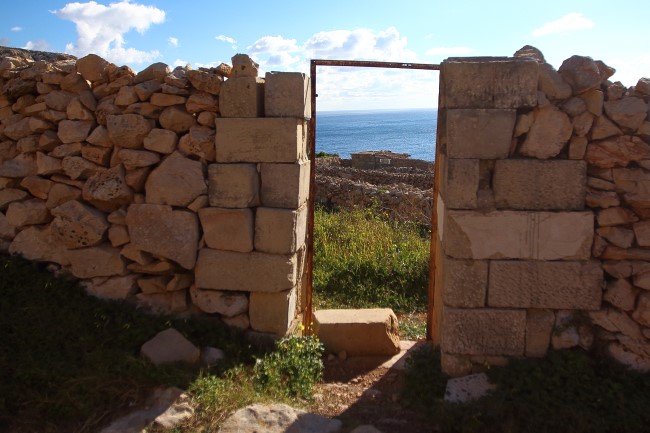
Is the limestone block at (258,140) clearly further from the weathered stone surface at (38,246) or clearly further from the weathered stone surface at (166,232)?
the weathered stone surface at (38,246)

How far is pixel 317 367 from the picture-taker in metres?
5.11

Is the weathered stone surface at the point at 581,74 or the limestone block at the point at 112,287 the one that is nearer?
the weathered stone surface at the point at 581,74

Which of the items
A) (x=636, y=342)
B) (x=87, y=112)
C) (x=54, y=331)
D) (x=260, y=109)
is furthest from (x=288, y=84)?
(x=636, y=342)

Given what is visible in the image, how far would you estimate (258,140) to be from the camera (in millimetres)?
4922

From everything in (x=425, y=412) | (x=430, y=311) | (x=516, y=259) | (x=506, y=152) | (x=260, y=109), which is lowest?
(x=425, y=412)

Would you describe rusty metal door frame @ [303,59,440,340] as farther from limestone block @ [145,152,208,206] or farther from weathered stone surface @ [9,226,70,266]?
weathered stone surface @ [9,226,70,266]

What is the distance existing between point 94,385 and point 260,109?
8.71 ft

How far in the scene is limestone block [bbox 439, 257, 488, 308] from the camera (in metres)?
4.40

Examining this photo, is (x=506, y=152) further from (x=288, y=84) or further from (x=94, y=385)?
(x=94, y=385)

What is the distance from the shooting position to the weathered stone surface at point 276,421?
402cm

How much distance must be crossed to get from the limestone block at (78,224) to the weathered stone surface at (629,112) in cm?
441

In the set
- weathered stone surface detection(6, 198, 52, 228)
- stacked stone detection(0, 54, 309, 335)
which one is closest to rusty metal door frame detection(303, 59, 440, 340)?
stacked stone detection(0, 54, 309, 335)

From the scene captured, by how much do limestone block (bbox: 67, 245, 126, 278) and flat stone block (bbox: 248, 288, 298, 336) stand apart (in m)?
1.27

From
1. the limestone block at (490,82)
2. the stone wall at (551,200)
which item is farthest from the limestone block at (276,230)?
the limestone block at (490,82)
